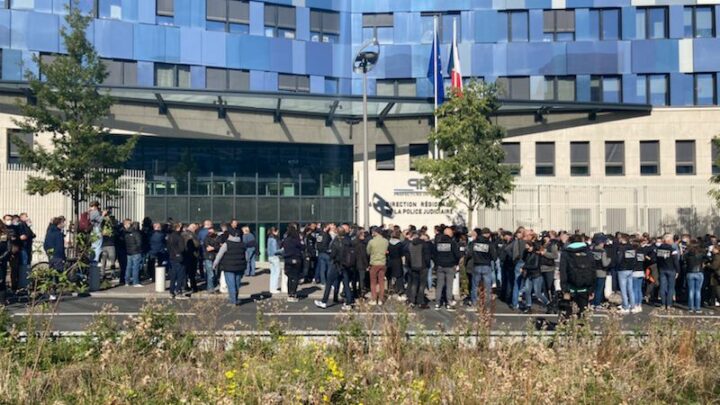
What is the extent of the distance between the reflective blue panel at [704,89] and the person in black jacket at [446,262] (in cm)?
2484

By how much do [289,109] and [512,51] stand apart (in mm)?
12069

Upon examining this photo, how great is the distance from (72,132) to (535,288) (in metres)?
13.1

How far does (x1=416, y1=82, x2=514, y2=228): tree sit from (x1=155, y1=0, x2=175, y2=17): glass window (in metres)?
16.2

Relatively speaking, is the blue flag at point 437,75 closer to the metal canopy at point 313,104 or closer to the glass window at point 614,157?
the metal canopy at point 313,104

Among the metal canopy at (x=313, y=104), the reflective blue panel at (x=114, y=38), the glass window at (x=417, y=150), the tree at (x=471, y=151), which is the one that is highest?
the reflective blue panel at (x=114, y=38)

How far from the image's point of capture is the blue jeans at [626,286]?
1516cm

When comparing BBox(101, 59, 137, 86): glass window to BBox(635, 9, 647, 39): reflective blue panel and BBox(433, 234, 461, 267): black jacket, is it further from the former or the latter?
BBox(635, 9, 647, 39): reflective blue panel

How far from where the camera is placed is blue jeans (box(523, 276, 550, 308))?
49.5 ft

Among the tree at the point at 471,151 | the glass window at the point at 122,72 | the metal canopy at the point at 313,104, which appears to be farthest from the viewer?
the glass window at the point at 122,72

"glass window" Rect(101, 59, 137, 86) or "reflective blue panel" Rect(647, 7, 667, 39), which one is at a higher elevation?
"reflective blue panel" Rect(647, 7, 667, 39)

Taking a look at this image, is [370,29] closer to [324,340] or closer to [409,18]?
[409,18]

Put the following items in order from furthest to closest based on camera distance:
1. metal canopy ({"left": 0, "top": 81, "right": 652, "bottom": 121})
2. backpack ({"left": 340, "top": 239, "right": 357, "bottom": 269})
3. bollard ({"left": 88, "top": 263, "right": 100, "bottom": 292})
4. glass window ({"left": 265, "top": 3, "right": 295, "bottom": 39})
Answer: glass window ({"left": 265, "top": 3, "right": 295, "bottom": 39}) < metal canopy ({"left": 0, "top": 81, "right": 652, "bottom": 121}) < bollard ({"left": 88, "top": 263, "right": 100, "bottom": 292}) < backpack ({"left": 340, "top": 239, "right": 357, "bottom": 269})

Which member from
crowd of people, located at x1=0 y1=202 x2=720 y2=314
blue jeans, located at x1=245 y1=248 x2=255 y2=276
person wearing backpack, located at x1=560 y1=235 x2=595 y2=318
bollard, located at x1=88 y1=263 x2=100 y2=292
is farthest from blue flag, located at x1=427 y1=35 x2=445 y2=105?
person wearing backpack, located at x1=560 y1=235 x2=595 y2=318

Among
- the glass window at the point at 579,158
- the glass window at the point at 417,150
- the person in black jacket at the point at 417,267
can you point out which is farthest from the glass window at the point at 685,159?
the person in black jacket at the point at 417,267
